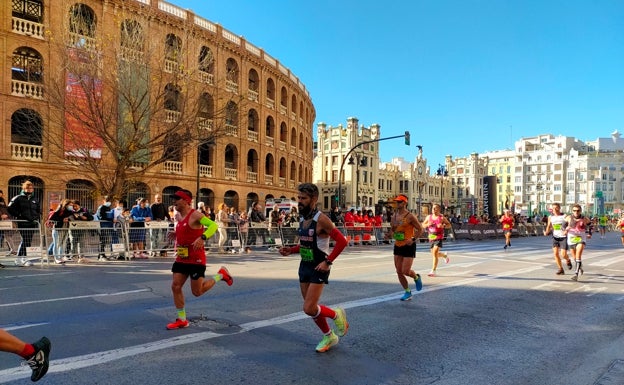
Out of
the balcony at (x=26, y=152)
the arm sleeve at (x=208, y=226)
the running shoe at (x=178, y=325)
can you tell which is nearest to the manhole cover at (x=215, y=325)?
the running shoe at (x=178, y=325)

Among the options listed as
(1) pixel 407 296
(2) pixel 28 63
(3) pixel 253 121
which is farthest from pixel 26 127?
(1) pixel 407 296

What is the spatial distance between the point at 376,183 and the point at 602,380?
8557 cm

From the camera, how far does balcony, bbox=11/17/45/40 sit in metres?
23.8

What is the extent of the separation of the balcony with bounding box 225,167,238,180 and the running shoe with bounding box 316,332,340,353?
30.5 metres

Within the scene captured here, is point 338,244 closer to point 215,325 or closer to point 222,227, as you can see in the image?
point 215,325

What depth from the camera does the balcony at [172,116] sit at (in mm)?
19231

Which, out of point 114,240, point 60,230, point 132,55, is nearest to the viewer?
point 60,230

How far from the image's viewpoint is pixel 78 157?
1925cm

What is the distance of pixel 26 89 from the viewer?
24.0 meters

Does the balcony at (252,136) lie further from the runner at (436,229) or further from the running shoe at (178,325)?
the running shoe at (178,325)

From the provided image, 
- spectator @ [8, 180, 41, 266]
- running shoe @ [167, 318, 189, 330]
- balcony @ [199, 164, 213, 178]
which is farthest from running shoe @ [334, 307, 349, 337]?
balcony @ [199, 164, 213, 178]

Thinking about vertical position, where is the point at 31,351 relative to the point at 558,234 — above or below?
below

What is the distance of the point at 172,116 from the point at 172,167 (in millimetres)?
10419

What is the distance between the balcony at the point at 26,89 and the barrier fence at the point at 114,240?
12874 mm
